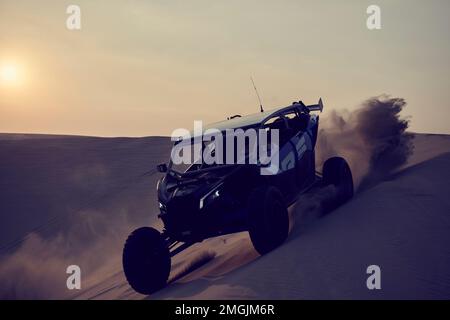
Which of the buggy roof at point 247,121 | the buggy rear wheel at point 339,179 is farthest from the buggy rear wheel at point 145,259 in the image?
the buggy rear wheel at point 339,179

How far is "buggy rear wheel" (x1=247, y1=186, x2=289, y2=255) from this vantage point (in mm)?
10992

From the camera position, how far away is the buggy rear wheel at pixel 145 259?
1191 centimetres

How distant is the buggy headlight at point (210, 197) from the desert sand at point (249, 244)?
1.02 meters

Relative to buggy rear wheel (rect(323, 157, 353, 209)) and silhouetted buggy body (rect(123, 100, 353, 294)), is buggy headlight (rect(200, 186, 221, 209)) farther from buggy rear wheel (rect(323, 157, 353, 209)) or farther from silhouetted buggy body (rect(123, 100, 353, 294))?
buggy rear wheel (rect(323, 157, 353, 209))

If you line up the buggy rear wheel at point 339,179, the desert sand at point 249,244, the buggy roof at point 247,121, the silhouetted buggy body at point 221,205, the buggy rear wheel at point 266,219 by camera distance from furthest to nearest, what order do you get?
1. the buggy rear wheel at point 339,179
2. the buggy roof at point 247,121
3. the silhouetted buggy body at point 221,205
4. the buggy rear wheel at point 266,219
5. the desert sand at point 249,244

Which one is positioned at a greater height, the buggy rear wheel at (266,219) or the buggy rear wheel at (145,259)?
the buggy rear wheel at (266,219)

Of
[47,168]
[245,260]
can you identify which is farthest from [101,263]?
[47,168]

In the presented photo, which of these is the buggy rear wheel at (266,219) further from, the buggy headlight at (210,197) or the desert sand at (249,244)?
the buggy headlight at (210,197)

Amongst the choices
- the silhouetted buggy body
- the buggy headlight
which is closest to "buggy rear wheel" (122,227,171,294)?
the silhouetted buggy body

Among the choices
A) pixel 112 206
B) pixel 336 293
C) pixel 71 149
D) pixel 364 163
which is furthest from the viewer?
pixel 71 149

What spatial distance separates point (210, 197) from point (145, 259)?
1.46 meters

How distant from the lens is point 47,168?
30.7m
